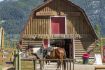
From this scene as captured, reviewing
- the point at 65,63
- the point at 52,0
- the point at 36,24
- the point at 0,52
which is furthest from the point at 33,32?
the point at 65,63

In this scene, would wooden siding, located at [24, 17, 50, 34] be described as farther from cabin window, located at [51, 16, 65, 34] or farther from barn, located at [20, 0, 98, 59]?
cabin window, located at [51, 16, 65, 34]

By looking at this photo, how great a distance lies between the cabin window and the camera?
4231 centimetres

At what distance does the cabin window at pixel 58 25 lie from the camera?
42312mm

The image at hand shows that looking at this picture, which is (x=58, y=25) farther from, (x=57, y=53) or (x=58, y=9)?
(x=57, y=53)

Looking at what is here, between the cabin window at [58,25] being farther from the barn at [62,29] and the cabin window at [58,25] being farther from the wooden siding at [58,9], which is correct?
the wooden siding at [58,9]

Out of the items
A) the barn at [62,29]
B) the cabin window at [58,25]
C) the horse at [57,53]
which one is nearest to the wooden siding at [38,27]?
the barn at [62,29]

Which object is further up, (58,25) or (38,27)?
(58,25)

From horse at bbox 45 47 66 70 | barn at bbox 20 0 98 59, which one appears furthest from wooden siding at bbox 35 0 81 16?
horse at bbox 45 47 66 70

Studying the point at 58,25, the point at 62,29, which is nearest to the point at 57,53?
the point at 62,29

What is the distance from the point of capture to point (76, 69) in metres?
29.8

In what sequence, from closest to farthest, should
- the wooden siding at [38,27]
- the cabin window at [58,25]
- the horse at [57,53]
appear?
the horse at [57,53] < the wooden siding at [38,27] < the cabin window at [58,25]

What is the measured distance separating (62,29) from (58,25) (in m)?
0.59

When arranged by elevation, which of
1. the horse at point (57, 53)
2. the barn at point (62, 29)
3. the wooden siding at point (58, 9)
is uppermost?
the wooden siding at point (58, 9)

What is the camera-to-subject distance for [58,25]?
4262cm
